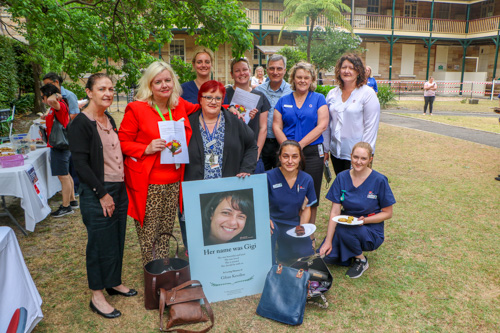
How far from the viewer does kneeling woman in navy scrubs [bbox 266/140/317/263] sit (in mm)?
3617

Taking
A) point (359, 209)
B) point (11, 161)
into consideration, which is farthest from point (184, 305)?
point (11, 161)

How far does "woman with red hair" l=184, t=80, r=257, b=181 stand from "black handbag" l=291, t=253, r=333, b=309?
3.13ft

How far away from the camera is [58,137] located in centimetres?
515

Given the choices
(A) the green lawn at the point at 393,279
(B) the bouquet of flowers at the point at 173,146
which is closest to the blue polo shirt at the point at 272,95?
(B) the bouquet of flowers at the point at 173,146

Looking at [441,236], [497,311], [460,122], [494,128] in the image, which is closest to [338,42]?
[460,122]

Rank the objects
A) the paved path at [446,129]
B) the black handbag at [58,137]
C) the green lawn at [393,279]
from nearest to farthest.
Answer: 1. the green lawn at [393,279]
2. the black handbag at [58,137]
3. the paved path at [446,129]

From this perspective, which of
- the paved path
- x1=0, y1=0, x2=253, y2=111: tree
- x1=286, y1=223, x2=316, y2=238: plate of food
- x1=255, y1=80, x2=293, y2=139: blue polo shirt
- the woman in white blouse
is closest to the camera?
x1=286, y1=223, x2=316, y2=238: plate of food

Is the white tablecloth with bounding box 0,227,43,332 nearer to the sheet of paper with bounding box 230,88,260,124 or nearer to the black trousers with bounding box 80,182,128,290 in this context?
the black trousers with bounding box 80,182,128,290

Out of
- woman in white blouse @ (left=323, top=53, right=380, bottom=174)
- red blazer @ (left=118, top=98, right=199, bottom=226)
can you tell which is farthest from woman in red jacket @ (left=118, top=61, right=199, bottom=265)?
woman in white blouse @ (left=323, top=53, right=380, bottom=174)

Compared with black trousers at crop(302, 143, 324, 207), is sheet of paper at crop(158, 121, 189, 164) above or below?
above

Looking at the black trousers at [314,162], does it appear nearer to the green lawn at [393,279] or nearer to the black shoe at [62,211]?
the green lawn at [393,279]

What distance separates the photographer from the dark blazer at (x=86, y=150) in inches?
106

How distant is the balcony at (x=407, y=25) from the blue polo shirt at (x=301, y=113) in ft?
76.0

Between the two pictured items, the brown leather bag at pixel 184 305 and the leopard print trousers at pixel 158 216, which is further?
the leopard print trousers at pixel 158 216
